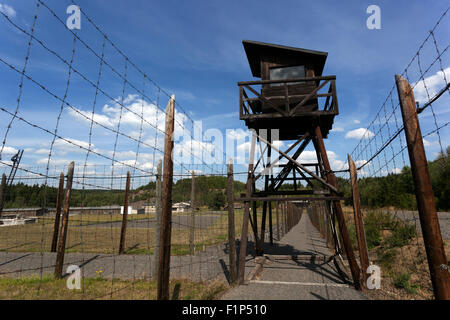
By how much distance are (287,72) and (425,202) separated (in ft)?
23.6

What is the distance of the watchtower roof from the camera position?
8859 mm

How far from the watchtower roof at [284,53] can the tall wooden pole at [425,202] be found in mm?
5834

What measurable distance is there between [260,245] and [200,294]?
4.82 m

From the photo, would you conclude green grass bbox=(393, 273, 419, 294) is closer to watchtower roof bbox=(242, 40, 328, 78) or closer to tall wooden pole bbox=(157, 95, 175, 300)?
tall wooden pole bbox=(157, 95, 175, 300)

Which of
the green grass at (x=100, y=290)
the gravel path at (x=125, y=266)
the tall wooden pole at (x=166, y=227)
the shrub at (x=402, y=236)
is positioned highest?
the tall wooden pole at (x=166, y=227)

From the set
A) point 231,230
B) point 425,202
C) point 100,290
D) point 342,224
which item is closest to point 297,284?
point 342,224

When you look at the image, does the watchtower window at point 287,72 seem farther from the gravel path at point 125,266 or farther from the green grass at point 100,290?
the green grass at point 100,290

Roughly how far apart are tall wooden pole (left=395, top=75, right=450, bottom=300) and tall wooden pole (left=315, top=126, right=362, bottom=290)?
3525 millimetres

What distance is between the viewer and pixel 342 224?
273 inches

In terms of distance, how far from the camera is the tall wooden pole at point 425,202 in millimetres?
3131

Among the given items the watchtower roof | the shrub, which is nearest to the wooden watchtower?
the watchtower roof

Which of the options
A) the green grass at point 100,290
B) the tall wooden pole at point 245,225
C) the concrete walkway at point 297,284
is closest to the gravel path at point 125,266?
the green grass at point 100,290
